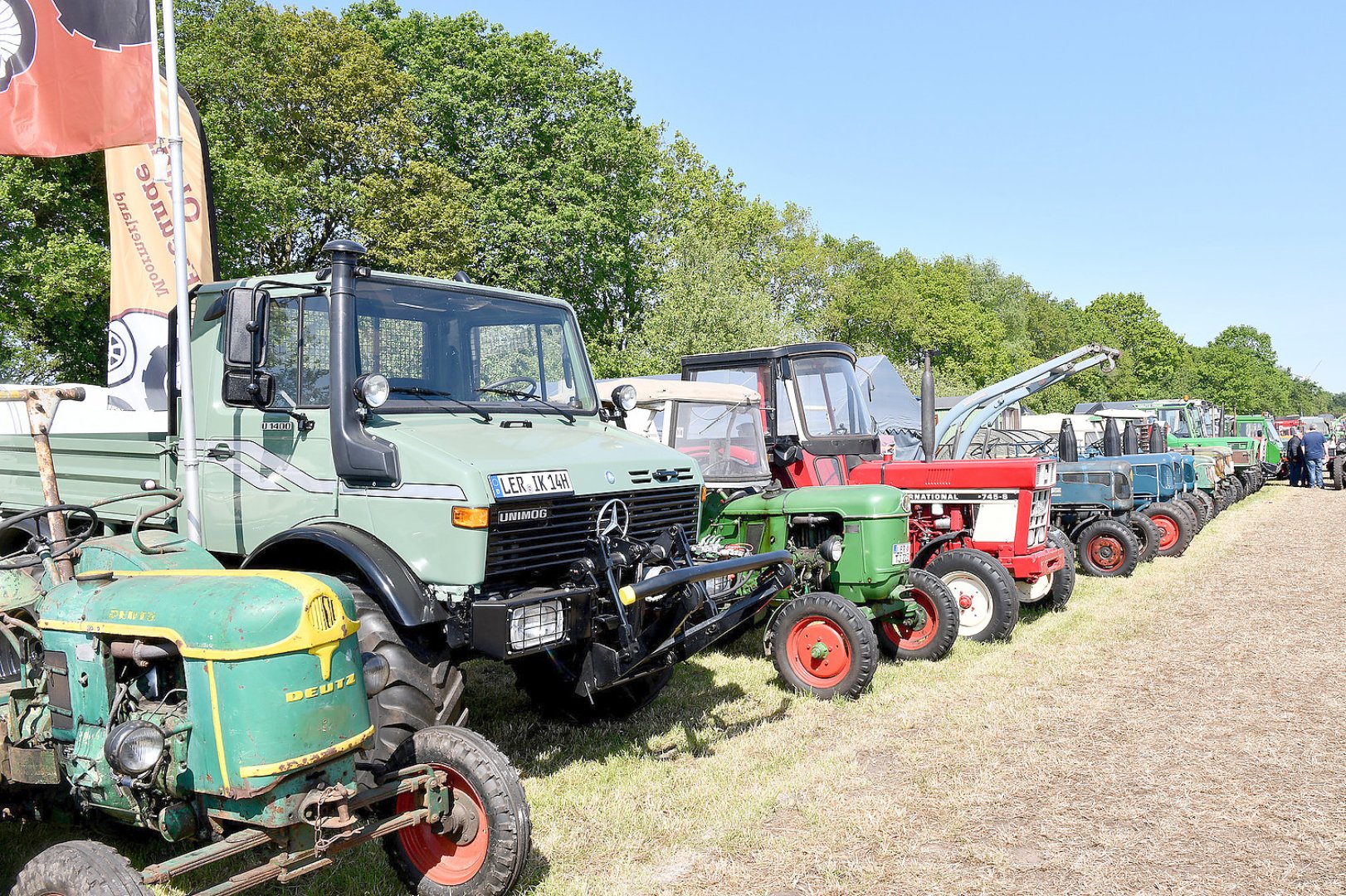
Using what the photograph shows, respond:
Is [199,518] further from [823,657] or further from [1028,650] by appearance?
[1028,650]

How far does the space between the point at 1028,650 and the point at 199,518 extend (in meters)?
5.58

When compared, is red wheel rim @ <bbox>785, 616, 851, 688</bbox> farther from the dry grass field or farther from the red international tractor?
the red international tractor

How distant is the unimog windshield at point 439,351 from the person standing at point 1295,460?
25.6 metres

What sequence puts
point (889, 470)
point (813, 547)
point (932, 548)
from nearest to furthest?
1. point (813, 547)
2. point (932, 548)
3. point (889, 470)

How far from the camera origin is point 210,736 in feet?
8.65

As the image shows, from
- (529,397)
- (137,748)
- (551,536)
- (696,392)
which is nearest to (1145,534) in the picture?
(696,392)

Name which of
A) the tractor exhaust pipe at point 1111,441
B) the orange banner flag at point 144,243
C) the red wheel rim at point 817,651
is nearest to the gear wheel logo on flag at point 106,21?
the orange banner flag at point 144,243

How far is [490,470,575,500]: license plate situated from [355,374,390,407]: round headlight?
0.63m

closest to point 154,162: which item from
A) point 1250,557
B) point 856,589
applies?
point 856,589

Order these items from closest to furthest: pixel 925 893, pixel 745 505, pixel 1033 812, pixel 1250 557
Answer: pixel 925 893, pixel 1033 812, pixel 745 505, pixel 1250 557

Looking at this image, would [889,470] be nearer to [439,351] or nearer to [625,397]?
[625,397]

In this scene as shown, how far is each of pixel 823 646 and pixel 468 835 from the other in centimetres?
311

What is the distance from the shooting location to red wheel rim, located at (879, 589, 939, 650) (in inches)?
262

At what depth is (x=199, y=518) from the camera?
478cm
